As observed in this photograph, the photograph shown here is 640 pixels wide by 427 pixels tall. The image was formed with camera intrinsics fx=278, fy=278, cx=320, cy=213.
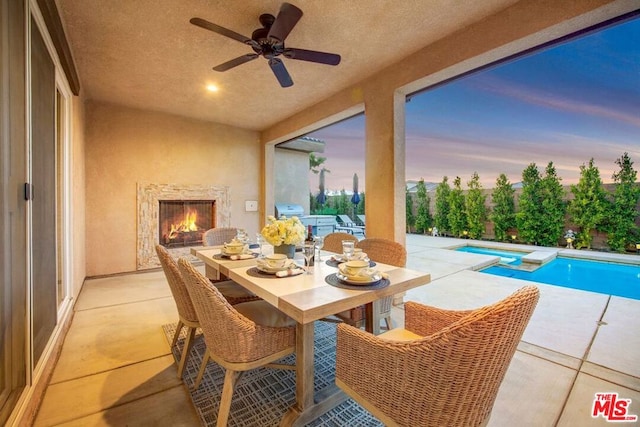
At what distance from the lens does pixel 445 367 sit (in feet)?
2.78

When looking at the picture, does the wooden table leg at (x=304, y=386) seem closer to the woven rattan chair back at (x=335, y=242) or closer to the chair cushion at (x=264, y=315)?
the chair cushion at (x=264, y=315)

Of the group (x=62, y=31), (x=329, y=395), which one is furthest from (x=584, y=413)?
(x=62, y=31)

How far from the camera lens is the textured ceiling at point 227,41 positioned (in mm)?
2207

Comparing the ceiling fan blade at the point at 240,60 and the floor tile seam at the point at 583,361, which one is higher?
the ceiling fan blade at the point at 240,60

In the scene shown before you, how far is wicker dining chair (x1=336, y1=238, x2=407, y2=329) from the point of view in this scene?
2109 mm

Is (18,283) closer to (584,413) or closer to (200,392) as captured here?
(200,392)

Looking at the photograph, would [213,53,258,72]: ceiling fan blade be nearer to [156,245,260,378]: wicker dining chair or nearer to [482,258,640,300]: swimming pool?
[156,245,260,378]: wicker dining chair

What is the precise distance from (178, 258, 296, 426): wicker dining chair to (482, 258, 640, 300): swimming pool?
488 cm

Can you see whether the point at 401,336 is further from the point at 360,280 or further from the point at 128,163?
the point at 128,163

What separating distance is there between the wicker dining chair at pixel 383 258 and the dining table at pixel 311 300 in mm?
363

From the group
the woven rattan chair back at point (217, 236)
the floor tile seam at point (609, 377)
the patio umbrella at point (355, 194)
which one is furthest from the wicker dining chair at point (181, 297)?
the patio umbrella at point (355, 194)

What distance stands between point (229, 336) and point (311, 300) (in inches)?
17.1

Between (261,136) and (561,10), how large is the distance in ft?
15.8

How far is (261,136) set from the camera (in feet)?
19.0
